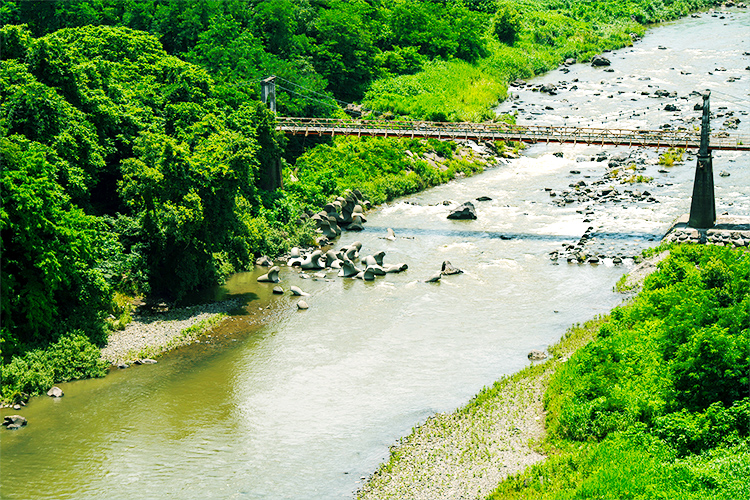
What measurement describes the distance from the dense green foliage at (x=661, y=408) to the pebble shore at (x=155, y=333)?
15299 mm

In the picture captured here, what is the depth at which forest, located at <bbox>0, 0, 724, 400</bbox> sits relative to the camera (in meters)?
31.2

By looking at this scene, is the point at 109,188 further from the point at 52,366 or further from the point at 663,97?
the point at 663,97

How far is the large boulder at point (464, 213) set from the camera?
49.0 meters

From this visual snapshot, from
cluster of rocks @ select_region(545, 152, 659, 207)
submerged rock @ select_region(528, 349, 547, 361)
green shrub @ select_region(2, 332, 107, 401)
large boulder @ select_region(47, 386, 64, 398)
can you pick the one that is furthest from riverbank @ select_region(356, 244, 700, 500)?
cluster of rocks @ select_region(545, 152, 659, 207)

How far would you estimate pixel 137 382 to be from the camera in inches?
1214

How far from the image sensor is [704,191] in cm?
4231

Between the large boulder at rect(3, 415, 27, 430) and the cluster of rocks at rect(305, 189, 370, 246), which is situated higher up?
the cluster of rocks at rect(305, 189, 370, 246)

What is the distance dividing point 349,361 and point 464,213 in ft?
62.2

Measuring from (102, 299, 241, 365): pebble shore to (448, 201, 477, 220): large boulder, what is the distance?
16.2 meters

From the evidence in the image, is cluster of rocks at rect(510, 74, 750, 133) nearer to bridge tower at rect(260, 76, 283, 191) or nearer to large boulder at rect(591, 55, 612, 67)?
large boulder at rect(591, 55, 612, 67)

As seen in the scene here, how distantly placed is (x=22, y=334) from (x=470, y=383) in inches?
639

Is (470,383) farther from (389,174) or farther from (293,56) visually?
(293,56)

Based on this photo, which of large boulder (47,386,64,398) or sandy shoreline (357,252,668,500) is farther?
large boulder (47,386,64,398)

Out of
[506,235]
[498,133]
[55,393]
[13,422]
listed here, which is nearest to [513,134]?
[498,133]
